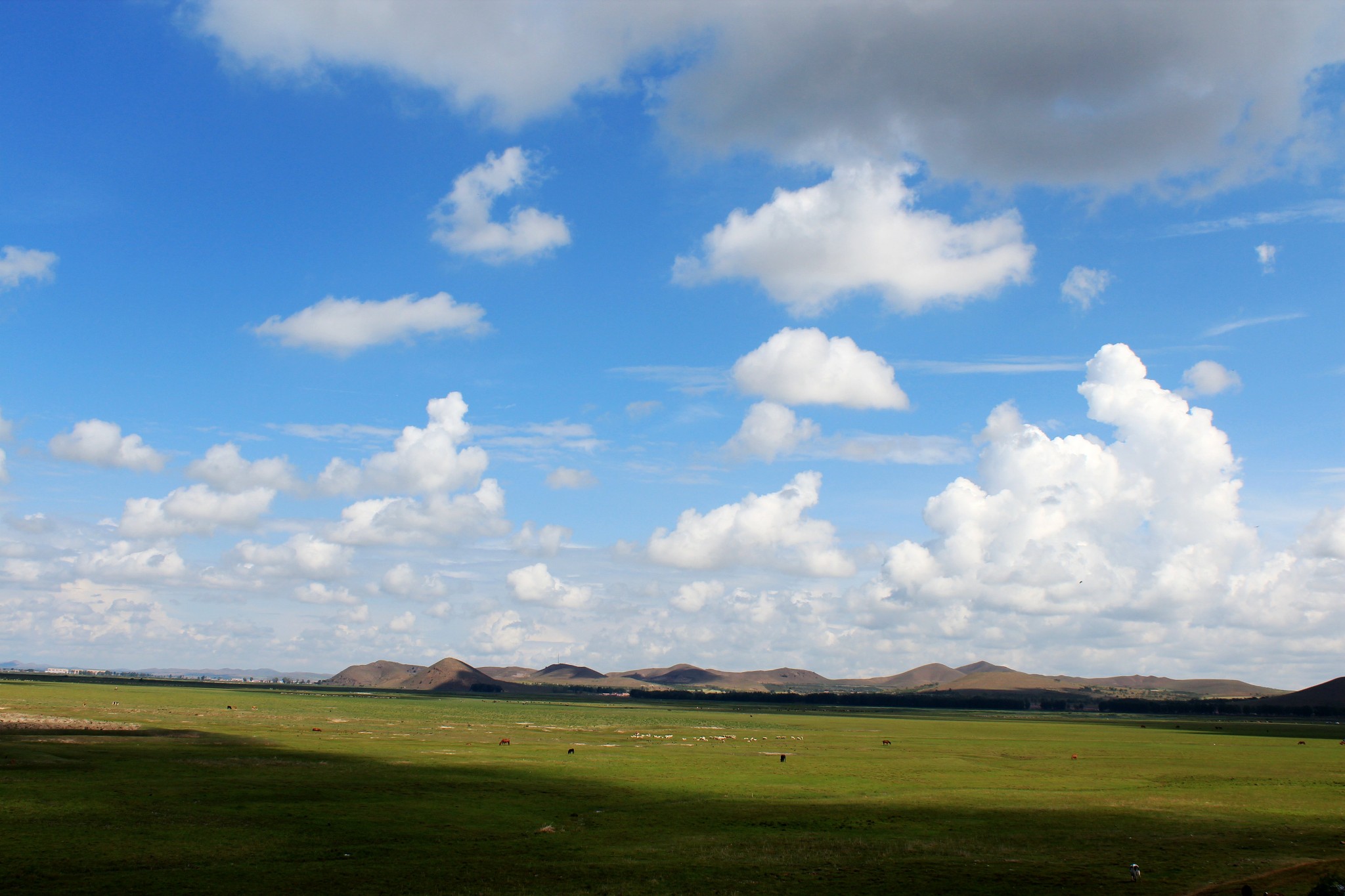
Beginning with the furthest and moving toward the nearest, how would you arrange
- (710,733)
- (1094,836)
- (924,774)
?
(710,733), (924,774), (1094,836)

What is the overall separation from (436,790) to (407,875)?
764 inches

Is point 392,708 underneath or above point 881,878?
underneath

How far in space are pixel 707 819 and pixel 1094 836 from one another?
52.3 feet

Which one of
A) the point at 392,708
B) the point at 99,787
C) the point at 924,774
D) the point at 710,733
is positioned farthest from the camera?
the point at 392,708

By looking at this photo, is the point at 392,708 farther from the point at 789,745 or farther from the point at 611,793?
the point at 611,793

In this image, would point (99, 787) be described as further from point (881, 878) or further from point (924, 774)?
point (924, 774)

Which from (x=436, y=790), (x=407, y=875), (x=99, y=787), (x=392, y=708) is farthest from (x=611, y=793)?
(x=392, y=708)

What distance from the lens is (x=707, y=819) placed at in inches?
1570

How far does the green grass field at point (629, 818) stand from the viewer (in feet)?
93.4

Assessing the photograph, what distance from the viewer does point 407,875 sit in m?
28.3

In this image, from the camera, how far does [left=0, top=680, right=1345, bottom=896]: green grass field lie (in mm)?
28453

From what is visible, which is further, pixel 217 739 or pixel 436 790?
pixel 217 739

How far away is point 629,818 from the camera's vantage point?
40188 mm

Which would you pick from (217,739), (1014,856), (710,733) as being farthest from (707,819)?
(710,733)
